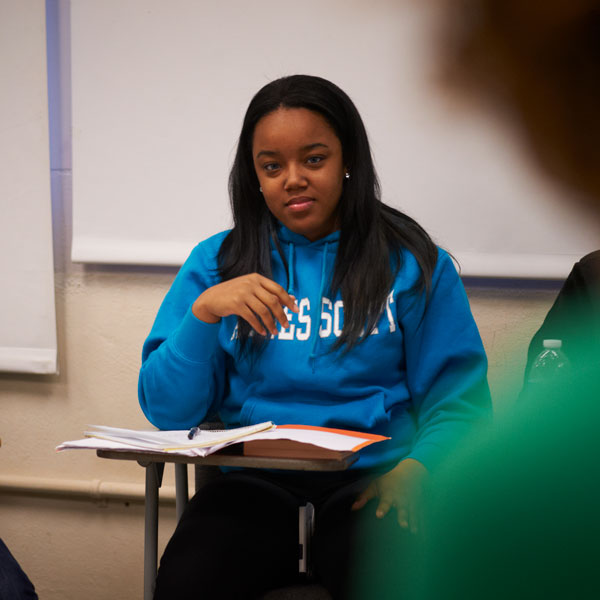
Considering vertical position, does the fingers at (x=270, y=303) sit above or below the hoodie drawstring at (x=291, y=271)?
below

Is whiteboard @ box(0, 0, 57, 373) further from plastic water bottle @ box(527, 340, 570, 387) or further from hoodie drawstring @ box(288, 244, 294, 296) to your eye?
plastic water bottle @ box(527, 340, 570, 387)

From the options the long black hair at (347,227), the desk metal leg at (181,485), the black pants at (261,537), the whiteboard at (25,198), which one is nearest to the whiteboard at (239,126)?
the whiteboard at (25,198)

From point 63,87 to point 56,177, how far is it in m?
0.25

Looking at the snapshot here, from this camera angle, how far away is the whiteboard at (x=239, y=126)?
1.76 metres

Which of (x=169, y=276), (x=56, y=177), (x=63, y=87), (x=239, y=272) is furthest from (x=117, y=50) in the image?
(x=239, y=272)

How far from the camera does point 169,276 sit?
6.48ft

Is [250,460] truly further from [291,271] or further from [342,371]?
[291,271]

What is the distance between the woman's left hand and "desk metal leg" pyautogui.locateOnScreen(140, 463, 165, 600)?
40cm

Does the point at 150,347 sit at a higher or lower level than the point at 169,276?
lower

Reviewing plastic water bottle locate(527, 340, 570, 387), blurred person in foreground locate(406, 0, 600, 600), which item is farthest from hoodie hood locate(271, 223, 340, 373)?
blurred person in foreground locate(406, 0, 600, 600)

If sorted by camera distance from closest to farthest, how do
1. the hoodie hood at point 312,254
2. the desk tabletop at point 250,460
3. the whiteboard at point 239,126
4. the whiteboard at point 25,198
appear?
1. the desk tabletop at point 250,460
2. the hoodie hood at point 312,254
3. the whiteboard at point 239,126
4. the whiteboard at point 25,198

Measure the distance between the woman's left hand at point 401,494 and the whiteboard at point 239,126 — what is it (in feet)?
2.88

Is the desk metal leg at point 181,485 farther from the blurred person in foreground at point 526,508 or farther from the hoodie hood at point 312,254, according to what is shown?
the blurred person in foreground at point 526,508

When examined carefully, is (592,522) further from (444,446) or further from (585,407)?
(444,446)
